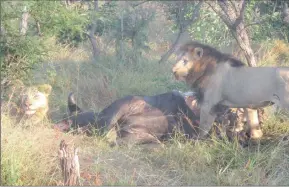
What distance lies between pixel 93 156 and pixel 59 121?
5.33 ft

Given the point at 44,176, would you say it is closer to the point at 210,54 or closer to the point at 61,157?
the point at 61,157

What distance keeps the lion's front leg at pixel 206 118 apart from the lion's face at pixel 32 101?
2147 millimetres

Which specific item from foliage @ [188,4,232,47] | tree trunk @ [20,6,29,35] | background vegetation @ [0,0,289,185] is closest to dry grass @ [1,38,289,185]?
background vegetation @ [0,0,289,185]

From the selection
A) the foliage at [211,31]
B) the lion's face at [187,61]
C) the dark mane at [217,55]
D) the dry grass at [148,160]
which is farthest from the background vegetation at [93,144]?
the foliage at [211,31]

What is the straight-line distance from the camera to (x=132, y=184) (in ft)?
17.2

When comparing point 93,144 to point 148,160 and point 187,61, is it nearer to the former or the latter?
point 148,160

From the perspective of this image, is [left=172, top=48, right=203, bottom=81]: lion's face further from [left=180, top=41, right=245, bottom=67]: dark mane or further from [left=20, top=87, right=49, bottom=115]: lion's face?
[left=20, top=87, right=49, bottom=115]: lion's face

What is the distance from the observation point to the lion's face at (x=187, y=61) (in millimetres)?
7445

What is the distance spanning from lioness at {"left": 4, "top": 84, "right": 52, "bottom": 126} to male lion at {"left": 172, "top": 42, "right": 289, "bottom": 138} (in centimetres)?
189

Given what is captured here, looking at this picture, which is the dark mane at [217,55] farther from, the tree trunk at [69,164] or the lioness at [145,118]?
the tree trunk at [69,164]

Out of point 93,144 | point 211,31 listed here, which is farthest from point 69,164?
point 211,31

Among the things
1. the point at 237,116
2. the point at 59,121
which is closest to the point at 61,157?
the point at 59,121

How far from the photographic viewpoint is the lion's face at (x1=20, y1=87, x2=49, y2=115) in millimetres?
7199

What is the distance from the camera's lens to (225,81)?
737 centimetres
